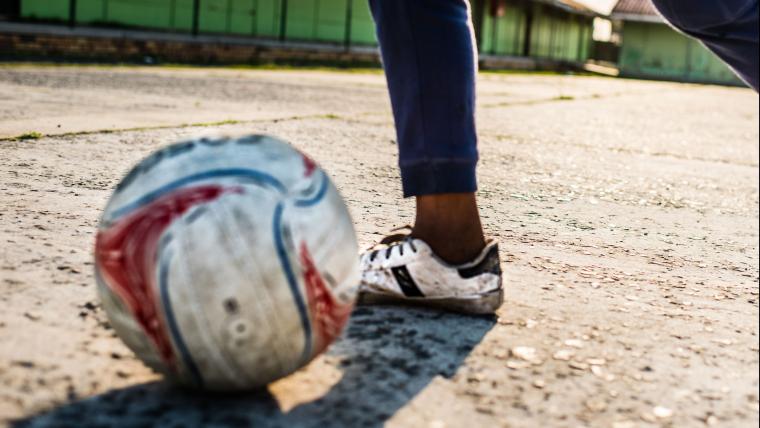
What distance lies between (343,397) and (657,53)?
39.9 meters

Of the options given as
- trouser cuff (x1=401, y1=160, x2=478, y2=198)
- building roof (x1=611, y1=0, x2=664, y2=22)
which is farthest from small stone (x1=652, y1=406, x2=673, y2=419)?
building roof (x1=611, y1=0, x2=664, y2=22)

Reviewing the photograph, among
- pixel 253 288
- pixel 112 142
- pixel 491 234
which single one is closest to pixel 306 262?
pixel 253 288

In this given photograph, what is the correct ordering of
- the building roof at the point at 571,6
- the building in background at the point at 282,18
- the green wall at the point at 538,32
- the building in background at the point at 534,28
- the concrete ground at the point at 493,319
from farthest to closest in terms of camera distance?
the building roof at the point at 571,6
the green wall at the point at 538,32
the building in background at the point at 534,28
the building in background at the point at 282,18
the concrete ground at the point at 493,319

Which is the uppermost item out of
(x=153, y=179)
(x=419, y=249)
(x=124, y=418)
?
(x=153, y=179)

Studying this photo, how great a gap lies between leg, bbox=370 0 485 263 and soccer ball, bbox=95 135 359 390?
512 millimetres

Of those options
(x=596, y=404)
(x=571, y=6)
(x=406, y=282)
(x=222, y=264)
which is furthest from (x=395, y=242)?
(x=571, y=6)

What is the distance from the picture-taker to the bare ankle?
2098mm

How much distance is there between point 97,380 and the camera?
5.32 feet

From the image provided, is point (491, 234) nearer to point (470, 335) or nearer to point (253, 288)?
point (470, 335)

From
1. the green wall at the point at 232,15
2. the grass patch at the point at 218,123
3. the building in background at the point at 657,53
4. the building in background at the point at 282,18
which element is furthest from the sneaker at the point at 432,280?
the building in background at the point at 657,53

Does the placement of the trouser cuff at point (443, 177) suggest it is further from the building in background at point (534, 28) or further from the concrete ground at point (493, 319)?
the building in background at point (534, 28)

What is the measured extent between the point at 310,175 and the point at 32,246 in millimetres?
1125

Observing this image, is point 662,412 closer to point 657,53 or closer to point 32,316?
point 32,316

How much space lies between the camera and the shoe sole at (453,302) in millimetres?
2092
